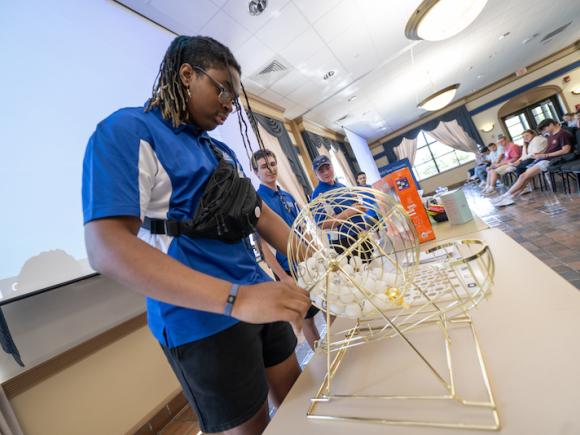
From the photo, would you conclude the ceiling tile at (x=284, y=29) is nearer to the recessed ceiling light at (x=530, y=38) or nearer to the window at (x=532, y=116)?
the recessed ceiling light at (x=530, y=38)

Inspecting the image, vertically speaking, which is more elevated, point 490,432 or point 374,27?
point 374,27

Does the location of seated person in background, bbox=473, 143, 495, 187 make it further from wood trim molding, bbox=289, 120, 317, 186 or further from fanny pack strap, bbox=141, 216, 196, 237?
fanny pack strap, bbox=141, 216, 196, 237

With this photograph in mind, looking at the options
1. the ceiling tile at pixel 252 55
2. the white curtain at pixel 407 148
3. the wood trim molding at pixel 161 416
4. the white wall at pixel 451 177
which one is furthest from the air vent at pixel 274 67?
the white wall at pixel 451 177

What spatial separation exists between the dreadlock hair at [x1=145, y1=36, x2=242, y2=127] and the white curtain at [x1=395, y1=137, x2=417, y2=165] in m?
11.2

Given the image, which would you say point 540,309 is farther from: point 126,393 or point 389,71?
point 389,71

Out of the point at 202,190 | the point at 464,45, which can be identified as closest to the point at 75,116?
the point at 202,190

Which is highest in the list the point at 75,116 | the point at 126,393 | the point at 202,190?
the point at 75,116

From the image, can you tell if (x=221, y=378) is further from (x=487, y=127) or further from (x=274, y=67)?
(x=487, y=127)

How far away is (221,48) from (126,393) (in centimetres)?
184

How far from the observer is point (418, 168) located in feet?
36.3

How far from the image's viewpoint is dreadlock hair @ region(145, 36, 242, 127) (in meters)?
0.66

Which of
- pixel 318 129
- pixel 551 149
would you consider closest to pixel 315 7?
pixel 318 129

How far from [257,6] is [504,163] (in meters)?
6.73

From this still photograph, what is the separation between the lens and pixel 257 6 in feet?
8.23
